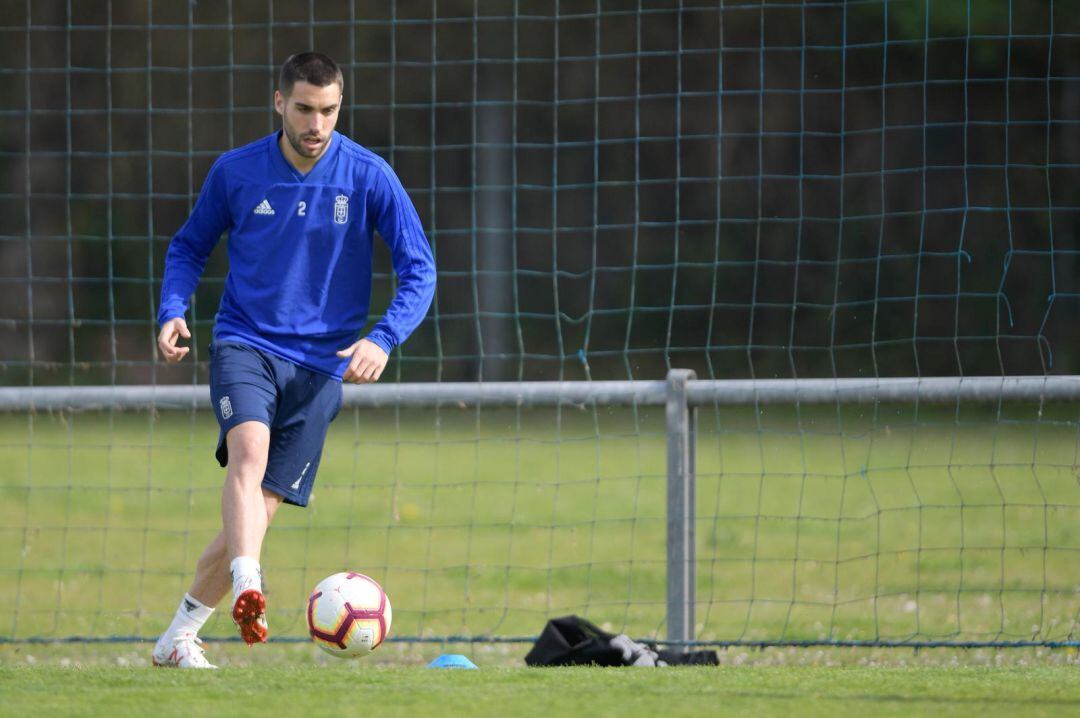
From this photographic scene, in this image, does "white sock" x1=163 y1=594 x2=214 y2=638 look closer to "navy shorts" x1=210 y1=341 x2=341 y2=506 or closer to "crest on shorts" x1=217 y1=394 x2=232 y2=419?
"navy shorts" x1=210 y1=341 x2=341 y2=506

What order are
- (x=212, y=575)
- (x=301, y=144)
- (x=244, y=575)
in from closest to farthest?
(x=244, y=575)
(x=301, y=144)
(x=212, y=575)

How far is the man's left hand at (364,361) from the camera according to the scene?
470cm

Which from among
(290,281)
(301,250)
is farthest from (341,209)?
(290,281)

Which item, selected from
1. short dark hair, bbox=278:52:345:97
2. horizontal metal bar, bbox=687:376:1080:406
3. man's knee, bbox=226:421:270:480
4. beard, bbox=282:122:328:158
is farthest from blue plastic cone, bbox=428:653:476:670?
short dark hair, bbox=278:52:345:97

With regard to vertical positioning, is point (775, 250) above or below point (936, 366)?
above

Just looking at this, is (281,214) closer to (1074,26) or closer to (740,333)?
(1074,26)

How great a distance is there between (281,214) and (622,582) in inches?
173

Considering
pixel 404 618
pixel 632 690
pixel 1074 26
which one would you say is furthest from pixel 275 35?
pixel 632 690

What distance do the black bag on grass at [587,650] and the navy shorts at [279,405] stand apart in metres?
1.00

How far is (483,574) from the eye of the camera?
356 inches

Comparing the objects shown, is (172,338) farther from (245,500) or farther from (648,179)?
(648,179)

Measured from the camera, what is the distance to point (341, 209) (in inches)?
199

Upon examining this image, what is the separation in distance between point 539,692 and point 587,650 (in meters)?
1.04

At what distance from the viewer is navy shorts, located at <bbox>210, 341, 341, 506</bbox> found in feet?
15.9
